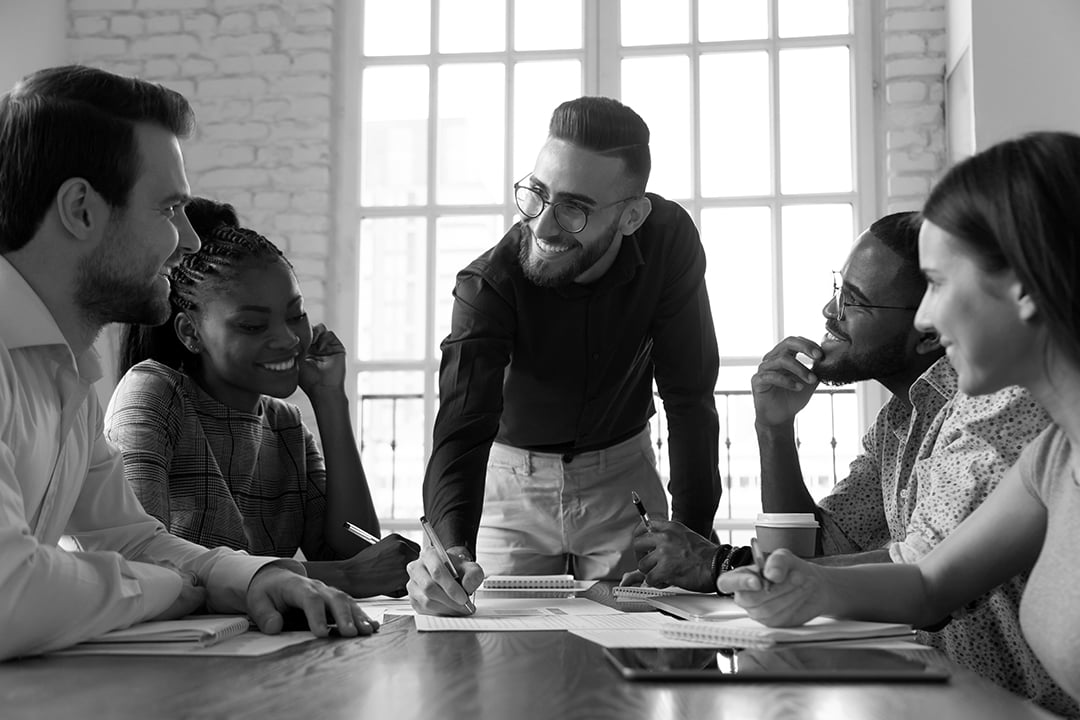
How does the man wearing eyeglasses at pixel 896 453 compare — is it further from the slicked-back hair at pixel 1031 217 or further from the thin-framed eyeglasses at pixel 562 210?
the thin-framed eyeglasses at pixel 562 210

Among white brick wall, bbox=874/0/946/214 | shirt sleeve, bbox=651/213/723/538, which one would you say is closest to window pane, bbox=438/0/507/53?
white brick wall, bbox=874/0/946/214

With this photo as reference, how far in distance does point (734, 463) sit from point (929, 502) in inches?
116

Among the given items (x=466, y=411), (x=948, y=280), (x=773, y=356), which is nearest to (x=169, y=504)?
(x=466, y=411)

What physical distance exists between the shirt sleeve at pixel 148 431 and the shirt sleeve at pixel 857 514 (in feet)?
3.59

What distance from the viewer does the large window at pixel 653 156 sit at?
411cm

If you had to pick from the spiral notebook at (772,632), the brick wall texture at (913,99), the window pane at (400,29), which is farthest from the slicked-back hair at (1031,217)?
the window pane at (400,29)

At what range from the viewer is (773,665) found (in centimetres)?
87

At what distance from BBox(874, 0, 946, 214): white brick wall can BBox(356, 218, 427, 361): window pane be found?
1.79m

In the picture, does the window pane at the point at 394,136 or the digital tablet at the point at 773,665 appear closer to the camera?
the digital tablet at the point at 773,665

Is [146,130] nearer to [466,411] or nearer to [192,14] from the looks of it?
[466,411]

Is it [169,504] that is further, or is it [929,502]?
[169,504]

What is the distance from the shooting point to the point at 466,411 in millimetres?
1934

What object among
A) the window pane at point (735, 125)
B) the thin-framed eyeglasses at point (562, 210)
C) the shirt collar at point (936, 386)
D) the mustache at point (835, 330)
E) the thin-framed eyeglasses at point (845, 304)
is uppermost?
the window pane at point (735, 125)

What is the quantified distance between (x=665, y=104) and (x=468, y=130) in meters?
0.78
